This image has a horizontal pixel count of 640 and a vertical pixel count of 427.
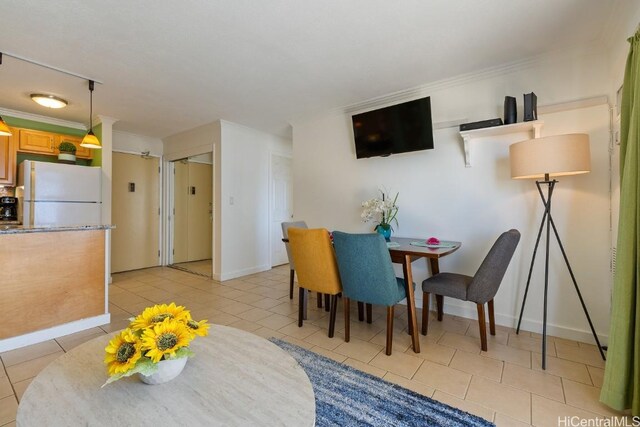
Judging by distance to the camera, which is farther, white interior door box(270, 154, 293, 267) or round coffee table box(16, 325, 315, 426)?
white interior door box(270, 154, 293, 267)

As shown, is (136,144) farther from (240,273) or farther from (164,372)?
(164,372)

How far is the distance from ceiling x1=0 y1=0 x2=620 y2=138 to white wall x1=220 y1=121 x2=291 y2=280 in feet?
3.81

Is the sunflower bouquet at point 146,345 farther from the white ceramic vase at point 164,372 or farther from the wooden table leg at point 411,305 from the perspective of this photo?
the wooden table leg at point 411,305

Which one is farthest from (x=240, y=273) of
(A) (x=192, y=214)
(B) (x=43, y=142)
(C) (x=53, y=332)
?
(B) (x=43, y=142)

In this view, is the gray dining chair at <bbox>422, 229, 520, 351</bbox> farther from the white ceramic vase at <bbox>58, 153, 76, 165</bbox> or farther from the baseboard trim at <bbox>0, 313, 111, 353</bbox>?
the white ceramic vase at <bbox>58, 153, 76, 165</bbox>

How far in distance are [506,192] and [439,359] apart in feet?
5.32

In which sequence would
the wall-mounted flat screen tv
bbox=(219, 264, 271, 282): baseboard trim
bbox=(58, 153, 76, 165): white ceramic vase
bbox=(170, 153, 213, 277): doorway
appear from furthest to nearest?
bbox=(170, 153, 213, 277): doorway, bbox=(219, 264, 271, 282): baseboard trim, bbox=(58, 153, 76, 165): white ceramic vase, the wall-mounted flat screen tv

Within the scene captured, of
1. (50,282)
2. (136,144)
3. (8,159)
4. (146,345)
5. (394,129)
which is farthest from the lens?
(136,144)

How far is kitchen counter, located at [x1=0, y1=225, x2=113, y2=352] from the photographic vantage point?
87.2 inches

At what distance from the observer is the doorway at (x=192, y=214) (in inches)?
215

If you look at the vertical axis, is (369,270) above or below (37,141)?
below

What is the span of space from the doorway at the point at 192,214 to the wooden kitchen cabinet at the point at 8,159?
2.08 meters

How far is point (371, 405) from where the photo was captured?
5.12 ft

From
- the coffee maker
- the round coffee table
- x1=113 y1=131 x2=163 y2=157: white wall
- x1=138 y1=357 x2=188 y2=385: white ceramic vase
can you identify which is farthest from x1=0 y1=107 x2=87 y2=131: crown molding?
x1=138 y1=357 x2=188 y2=385: white ceramic vase
